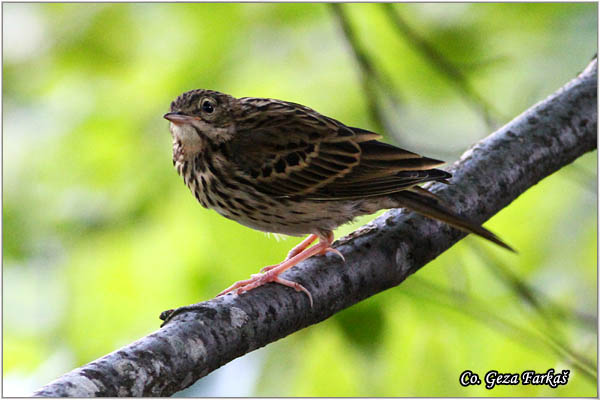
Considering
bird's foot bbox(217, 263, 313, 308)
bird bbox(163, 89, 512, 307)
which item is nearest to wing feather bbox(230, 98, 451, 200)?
bird bbox(163, 89, 512, 307)

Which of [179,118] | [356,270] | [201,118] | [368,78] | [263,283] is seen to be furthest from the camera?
[368,78]

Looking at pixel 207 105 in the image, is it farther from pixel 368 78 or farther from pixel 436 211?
pixel 436 211

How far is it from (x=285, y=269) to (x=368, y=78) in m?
1.43

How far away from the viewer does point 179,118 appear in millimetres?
3922

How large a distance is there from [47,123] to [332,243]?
2078 millimetres

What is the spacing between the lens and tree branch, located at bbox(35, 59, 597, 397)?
2.69 m

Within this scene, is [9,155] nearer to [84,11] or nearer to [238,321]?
[84,11]

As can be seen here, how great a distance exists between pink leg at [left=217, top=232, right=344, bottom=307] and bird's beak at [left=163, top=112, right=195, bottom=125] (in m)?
0.91

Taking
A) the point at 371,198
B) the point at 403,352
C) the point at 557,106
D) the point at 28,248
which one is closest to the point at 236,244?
the point at 371,198

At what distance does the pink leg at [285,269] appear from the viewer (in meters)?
3.41

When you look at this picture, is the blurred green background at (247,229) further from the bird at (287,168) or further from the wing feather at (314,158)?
the wing feather at (314,158)

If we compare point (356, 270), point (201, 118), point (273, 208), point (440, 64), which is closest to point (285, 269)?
point (356, 270)

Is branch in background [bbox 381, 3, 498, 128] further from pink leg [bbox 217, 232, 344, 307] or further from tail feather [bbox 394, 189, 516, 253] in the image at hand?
pink leg [bbox 217, 232, 344, 307]

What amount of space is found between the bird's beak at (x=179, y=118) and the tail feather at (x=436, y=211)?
119 centimetres
